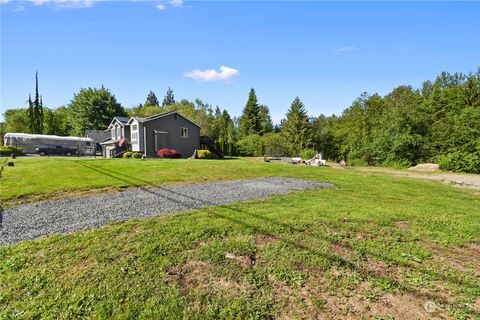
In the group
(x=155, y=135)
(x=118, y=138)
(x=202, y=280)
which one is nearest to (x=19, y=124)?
(x=118, y=138)

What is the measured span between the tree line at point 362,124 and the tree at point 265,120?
306 millimetres

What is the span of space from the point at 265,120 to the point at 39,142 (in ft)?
129

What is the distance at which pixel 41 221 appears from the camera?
5.05 m

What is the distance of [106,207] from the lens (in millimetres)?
6086

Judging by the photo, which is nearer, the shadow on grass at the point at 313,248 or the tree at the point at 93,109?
the shadow on grass at the point at 313,248

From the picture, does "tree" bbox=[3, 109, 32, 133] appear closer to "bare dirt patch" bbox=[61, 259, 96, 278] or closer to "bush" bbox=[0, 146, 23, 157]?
"bush" bbox=[0, 146, 23, 157]

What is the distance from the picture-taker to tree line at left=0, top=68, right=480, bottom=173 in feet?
77.7

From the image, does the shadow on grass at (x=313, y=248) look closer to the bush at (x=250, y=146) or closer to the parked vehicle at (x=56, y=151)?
the bush at (x=250, y=146)

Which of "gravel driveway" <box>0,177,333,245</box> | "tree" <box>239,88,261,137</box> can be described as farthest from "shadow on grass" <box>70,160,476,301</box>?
"tree" <box>239,88,261,137</box>

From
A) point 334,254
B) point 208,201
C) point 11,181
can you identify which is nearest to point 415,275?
point 334,254

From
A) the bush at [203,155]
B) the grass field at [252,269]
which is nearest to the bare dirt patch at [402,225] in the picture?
the grass field at [252,269]

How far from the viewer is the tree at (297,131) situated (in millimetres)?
38750

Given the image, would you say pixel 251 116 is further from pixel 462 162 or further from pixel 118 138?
pixel 462 162

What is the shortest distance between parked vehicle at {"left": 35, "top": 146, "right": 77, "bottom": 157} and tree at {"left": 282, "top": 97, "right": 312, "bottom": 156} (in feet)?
103
